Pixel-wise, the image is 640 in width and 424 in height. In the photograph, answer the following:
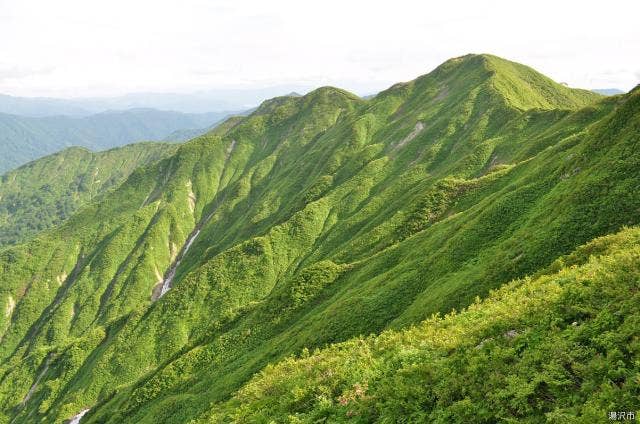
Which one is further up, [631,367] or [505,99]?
[505,99]

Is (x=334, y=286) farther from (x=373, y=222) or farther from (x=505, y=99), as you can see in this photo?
(x=505, y=99)


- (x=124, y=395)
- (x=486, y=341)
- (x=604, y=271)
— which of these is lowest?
(x=124, y=395)

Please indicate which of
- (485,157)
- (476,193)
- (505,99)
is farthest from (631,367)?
(505,99)

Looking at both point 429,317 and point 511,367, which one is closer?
point 511,367

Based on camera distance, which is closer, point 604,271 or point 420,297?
point 604,271

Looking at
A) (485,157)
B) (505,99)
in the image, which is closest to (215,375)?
(485,157)

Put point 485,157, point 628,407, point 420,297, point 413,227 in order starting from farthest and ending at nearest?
point 485,157 → point 413,227 → point 420,297 → point 628,407

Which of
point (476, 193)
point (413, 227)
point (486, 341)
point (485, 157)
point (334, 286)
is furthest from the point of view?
point (485, 157)

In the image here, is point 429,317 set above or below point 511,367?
below

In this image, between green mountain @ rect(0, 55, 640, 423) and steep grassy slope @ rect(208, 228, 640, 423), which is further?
green mountain @ rect(0, 55, 640, 423)

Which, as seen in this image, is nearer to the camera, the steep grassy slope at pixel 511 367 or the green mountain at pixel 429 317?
the steep grassy slope at pixel 511 367
